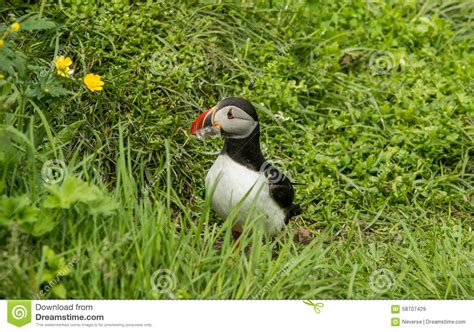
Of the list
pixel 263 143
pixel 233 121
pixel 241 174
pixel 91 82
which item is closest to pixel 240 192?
pixel 241 174

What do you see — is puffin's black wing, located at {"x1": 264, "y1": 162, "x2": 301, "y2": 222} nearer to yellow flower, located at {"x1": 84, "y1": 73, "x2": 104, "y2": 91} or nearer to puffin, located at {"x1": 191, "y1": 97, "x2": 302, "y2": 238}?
puffin, located at {"x1": 191, "y1": 97, "x2": 302, "y2": 238}

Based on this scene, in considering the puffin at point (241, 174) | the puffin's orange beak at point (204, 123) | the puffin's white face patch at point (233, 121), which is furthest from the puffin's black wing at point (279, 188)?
the puffin's orange beak at point (204, 123)

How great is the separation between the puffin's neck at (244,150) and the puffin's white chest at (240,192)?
0.03 m

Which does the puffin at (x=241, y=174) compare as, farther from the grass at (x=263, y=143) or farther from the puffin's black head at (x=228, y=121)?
the grass at (x=263, y=143)

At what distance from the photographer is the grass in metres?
4.36

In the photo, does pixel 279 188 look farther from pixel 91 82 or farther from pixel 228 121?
pixel 91 82

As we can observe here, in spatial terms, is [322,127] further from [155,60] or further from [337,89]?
[155,60]

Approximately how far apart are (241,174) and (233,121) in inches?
11.6

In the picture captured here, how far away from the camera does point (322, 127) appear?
6.73 m

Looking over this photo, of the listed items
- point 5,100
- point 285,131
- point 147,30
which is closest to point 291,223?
point 285,131

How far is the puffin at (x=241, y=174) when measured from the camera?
16.7 feet

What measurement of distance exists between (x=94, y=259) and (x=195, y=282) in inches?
19.4

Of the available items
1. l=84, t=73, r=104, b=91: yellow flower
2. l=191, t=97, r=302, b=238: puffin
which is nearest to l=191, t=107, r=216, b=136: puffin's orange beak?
l=191, t=97, r=302, b=238: puffin

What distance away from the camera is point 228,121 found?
5211mm
